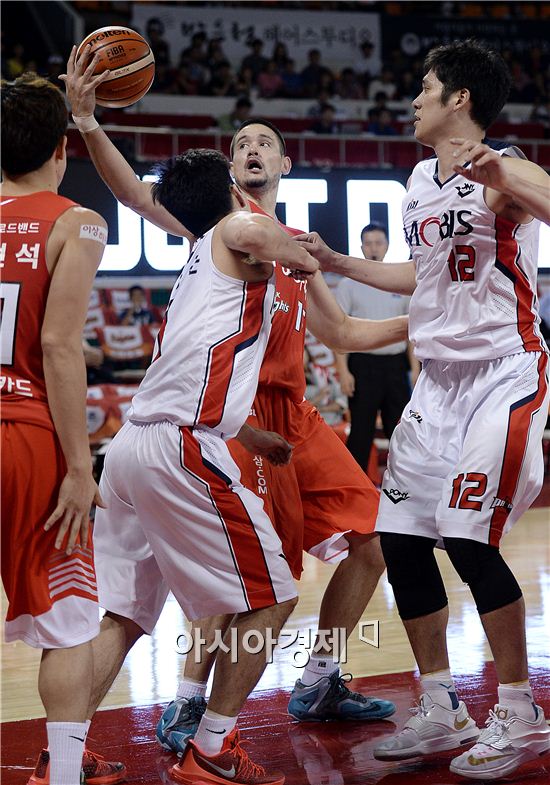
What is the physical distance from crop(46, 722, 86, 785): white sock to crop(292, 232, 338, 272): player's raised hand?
180 centimetres

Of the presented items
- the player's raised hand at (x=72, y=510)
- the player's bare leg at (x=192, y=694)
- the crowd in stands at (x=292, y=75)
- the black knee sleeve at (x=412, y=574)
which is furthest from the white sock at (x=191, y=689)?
the crowd in stands at (x=292, y=75)

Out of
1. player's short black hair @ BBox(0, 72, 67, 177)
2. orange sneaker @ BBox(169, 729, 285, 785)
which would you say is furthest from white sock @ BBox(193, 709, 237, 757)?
player's short black hair @ BBox(0, 72, 67, 177)

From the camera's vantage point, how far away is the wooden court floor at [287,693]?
136 inches

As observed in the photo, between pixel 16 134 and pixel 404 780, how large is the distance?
2334 mm

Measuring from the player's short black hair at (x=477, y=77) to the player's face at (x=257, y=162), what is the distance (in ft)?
2.92

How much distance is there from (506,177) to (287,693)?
2.38 metres

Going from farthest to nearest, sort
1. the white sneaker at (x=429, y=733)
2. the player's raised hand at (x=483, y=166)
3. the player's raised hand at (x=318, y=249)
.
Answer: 1. the player's raised hand at (x=318, y=249)
2. the white sneaker at (x=429, y=733)
3. the player's raised hand at (x=483, y=166)

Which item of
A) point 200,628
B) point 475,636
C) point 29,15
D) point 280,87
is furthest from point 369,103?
point 200,628

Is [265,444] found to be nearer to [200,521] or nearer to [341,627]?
[200,521]

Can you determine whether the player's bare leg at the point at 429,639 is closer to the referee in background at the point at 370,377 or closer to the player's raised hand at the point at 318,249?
the player's raised hand at the point at 318,249

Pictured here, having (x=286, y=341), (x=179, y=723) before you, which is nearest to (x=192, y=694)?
(x=179, y=723)

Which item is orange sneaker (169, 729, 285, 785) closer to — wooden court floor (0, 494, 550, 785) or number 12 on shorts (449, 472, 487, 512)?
wooden court floor (0, 494, 550, 785)

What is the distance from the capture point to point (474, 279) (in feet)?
11.8

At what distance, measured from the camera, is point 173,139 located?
12773 millimetres
